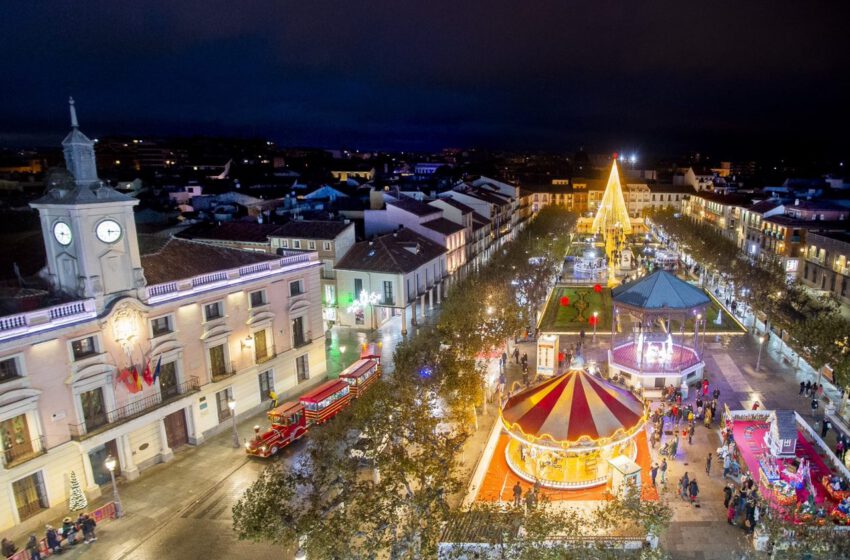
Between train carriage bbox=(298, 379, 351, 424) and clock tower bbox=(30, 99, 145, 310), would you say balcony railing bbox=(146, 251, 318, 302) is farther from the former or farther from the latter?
train carriage bbox=(298, 379, 351, 424)

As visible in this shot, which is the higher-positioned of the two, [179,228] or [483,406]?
[179,228]

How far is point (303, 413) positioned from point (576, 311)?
32418mm

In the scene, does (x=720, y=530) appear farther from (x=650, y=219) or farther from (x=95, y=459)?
(x=650, y=219)

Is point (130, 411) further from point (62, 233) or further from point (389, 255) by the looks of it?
point (389, 255)

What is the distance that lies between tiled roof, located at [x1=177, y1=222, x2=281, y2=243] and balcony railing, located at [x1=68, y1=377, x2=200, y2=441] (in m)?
24.1

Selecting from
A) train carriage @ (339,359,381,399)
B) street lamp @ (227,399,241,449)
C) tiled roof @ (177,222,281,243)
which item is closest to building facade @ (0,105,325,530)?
street lamp @ (227,399,241,449)

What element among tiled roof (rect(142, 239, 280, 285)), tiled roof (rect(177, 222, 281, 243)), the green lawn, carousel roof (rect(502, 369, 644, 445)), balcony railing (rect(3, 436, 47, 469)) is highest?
tiled roof (rect(142, 239, 280, 285))

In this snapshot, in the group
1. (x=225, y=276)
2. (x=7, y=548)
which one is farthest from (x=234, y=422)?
(x=7, y=548)

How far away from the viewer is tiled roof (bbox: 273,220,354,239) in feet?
165

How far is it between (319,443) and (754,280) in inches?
1856

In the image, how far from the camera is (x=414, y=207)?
60812 millimetres

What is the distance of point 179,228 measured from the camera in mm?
57750

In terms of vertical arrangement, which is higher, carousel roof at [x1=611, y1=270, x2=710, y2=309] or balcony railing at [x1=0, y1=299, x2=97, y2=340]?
balcony railing at [x1=0, y1=299, x2=97, y2=340]

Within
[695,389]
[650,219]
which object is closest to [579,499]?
[695,389]
